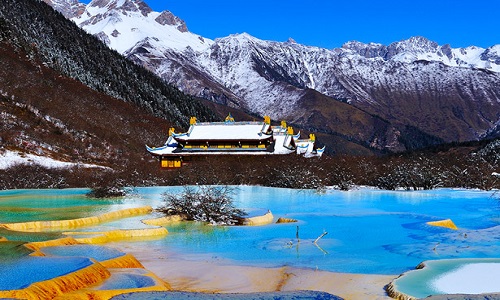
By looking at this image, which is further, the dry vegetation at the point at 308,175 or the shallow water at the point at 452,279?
the dry vegetation at the point at 308,175

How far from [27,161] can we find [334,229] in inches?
1512

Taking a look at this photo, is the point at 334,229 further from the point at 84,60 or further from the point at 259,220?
the point at 84,60

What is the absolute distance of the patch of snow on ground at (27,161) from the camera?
48.3 metres

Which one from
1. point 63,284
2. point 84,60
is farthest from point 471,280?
point 84,60

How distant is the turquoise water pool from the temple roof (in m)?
24.4

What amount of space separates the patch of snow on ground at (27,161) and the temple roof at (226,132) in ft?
38.1

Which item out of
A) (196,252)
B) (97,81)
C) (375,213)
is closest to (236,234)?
(196,252)

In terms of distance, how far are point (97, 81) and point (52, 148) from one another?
42.0m

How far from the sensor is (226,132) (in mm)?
58656

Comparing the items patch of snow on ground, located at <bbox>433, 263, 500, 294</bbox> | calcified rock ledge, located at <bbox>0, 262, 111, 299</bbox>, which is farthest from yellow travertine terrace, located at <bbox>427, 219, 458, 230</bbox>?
calcified rock ledge, located at <bbox>0, 262, 111, 299</bbox>

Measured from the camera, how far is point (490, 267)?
11648 millimetres

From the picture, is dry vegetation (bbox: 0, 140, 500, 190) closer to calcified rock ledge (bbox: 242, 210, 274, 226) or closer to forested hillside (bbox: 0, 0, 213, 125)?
calcified rock ledge (bbox: 242, 210, 274, 226)

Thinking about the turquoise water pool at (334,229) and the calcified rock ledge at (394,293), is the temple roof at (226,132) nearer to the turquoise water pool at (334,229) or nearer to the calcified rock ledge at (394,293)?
the turquoise water pool at (334,229)

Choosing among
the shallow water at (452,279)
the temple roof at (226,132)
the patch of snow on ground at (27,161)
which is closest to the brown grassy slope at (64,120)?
the patch of snow on ground at (27,161)
